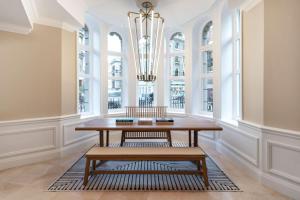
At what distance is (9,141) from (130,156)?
2005 millimetres

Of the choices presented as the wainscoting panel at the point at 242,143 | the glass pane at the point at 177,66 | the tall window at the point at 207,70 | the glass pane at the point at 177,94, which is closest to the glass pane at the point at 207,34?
the tall window at the point at 207,70

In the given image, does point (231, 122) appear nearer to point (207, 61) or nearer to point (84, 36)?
point (207, 61)

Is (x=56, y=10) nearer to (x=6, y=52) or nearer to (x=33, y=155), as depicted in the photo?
(x=6, y=52)

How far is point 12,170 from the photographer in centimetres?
316

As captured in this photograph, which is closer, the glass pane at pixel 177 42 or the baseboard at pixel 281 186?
the baseboard at pixel 281 186

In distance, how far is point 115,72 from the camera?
220 inches

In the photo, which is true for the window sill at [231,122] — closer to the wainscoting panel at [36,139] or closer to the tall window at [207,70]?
the tall window at [207,70]

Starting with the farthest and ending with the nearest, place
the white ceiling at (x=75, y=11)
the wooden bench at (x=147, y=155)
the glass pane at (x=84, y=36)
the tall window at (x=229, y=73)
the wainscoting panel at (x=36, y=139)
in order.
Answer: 1. the glass pane at (x=84, y=36)
2. the tall window at (x=229, y=73)
3. the wainscoting panel at (x=36, y=139)
4. the white ceiling at (x=75, y=11)
5. the wooden bench at (x=147, y=155)

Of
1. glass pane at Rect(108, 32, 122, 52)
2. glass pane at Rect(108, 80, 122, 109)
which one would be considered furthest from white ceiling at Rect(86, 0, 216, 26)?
→ glass pane at Rect(108, 80, 122, 109)

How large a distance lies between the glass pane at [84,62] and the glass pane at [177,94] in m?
2.15

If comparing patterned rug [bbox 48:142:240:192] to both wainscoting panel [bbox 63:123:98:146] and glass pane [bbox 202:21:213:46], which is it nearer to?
wainscoting panel [bbox 63:123:98:146]

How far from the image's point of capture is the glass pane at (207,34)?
4812 mm

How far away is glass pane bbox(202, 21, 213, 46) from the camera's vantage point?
4.81 m

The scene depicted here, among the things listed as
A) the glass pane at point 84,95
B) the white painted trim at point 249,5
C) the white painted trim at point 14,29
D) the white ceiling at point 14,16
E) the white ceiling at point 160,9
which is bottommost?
the glass pane at point 84,95
